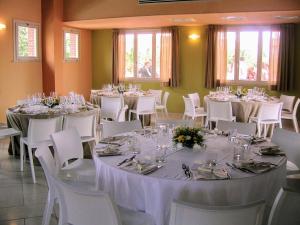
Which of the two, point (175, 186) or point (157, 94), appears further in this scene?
point (157, 94)

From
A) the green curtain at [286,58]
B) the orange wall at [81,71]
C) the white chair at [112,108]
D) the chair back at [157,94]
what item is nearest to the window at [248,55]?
the green curtain at [286,58]

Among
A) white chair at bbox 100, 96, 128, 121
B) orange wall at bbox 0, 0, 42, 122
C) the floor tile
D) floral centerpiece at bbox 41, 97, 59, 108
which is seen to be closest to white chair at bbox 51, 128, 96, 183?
the floor tile

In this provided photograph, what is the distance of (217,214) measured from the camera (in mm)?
1970

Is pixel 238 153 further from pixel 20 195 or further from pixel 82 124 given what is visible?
pixel 82 124

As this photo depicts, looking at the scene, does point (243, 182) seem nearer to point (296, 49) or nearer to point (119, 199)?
point (119, 199)

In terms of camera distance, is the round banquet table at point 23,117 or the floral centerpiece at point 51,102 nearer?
the round banquet table at point 23,117

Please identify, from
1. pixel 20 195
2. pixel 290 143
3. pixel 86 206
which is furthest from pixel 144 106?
pixel 86 206

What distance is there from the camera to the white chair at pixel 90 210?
7.38ft

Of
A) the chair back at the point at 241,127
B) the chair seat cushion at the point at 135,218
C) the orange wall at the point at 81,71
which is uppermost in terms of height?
the orange wall at the point at 81,71

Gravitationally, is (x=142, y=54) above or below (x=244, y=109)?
above

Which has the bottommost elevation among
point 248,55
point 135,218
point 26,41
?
point 135,218

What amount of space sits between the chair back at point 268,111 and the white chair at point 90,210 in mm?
4666

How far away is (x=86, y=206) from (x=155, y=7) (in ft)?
21.6

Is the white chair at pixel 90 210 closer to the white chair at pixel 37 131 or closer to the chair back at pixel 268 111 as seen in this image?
the white chair at pixel 37 131
